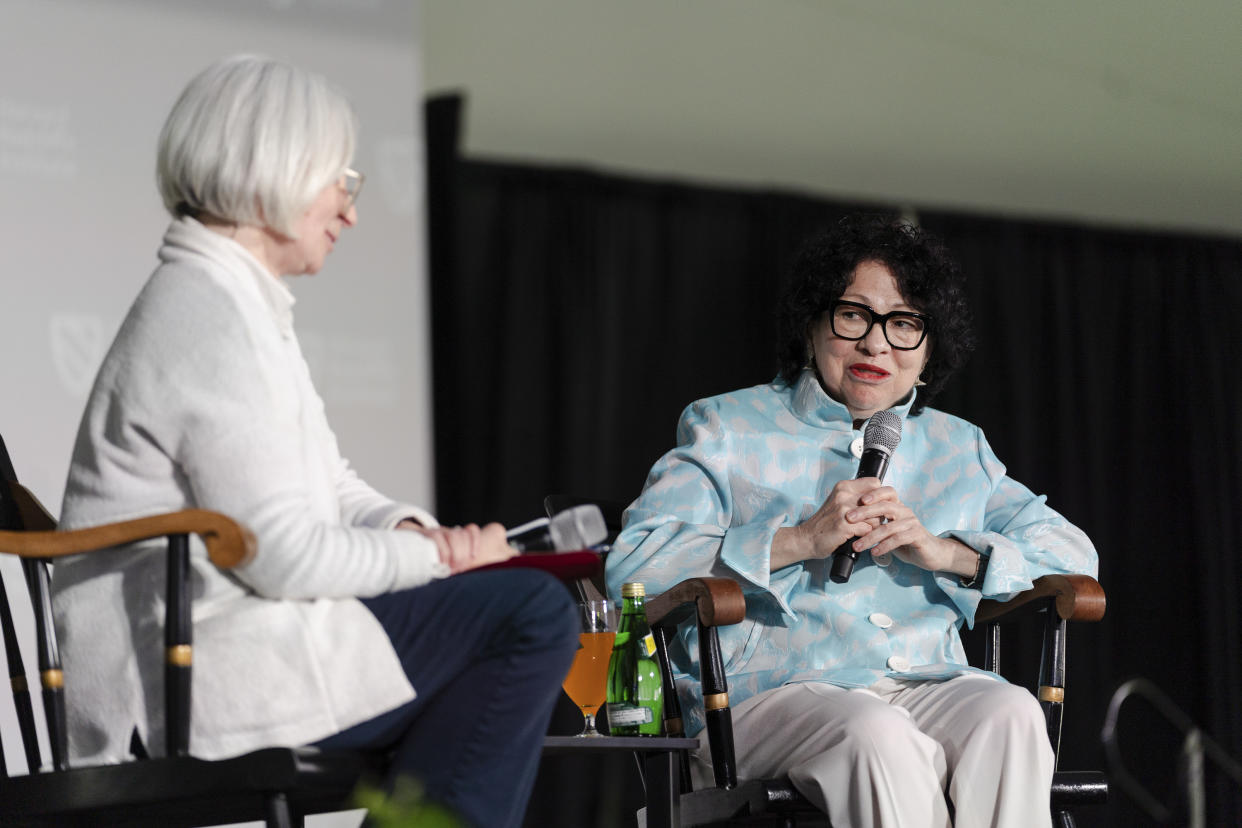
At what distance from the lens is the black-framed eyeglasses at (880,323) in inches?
98.5

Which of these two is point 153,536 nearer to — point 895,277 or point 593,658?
point 593,658

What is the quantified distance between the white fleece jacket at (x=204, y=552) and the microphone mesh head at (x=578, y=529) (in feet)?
0.44

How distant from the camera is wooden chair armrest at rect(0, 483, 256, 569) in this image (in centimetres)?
148

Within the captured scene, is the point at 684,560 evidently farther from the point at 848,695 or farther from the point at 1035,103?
the point at 1035,103

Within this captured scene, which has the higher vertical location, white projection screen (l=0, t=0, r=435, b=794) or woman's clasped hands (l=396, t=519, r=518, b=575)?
white projection screen (l=0, t=0, r=435, b=794)

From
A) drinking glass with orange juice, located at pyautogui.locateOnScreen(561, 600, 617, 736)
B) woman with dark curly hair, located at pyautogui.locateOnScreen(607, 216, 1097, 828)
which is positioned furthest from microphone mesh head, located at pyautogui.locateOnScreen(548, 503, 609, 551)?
drinking glass with orange juice, located at pyautogui.locateOnScreen(561, 600, 617, 736)

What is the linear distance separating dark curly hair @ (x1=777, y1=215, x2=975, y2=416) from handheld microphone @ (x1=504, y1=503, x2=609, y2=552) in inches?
40.4

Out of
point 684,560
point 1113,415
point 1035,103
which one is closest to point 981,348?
point 1113,415

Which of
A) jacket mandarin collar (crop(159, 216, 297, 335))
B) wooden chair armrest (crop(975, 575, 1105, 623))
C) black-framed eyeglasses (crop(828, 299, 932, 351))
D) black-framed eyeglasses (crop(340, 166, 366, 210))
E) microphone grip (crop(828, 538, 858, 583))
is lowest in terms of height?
wooden chair armrest (crop(975, 575, 1105, 623))

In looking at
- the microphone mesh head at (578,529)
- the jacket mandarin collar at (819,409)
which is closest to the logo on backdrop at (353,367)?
the jacket mandarin collar at (819,409)

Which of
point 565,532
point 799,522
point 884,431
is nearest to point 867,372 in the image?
point 884,431

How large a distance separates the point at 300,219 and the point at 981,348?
4.18 m

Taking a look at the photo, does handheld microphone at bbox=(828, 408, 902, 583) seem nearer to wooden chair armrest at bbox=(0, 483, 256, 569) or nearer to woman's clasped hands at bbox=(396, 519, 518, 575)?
woman's clasped hands at bbox=(396, 519, 518, 575)

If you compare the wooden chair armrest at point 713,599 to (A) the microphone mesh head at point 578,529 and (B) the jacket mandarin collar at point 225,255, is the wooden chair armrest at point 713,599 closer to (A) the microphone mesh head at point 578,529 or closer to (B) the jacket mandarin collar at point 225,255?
(A) the microphone mesh head at point 578,529
